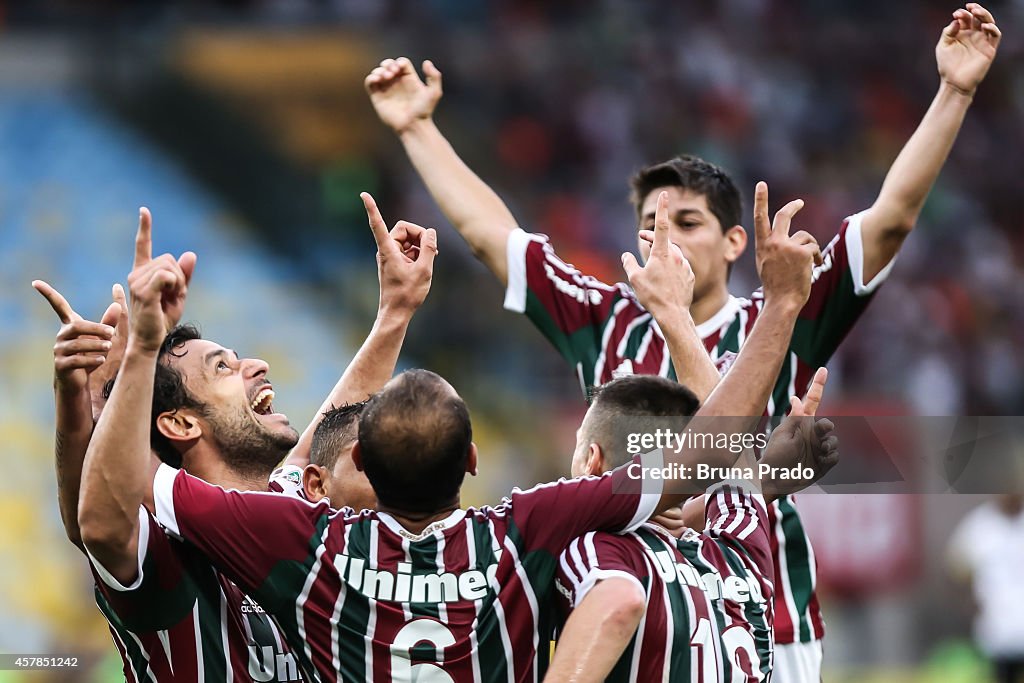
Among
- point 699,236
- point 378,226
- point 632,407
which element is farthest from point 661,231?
point 699,236

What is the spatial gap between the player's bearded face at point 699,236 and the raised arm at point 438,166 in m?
0.60

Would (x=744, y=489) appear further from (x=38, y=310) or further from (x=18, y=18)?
(x=18, y=18)

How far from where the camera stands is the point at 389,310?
158 inches

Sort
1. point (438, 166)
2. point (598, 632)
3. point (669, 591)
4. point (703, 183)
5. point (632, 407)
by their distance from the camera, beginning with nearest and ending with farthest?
point (598, 632)
point (669, 591)
point (632, 407)
point (703, 183)
point (438, 166)

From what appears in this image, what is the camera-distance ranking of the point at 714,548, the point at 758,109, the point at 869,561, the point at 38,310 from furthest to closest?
the point at 758,109 → the point at 38,310 → the point at 869,561 → the point at 714,548

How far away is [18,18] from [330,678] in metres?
11.8

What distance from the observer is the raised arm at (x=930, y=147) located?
4.27m

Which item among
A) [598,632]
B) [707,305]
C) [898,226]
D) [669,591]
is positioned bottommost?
[598,632]

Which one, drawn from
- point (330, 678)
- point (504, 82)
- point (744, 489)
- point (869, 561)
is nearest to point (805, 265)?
point (744, 489)

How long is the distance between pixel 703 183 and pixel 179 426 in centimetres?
212

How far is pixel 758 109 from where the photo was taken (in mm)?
14219

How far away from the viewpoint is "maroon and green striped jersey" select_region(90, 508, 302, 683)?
9.87 ft

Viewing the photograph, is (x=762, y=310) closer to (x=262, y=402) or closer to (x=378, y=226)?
(x=378, y=226)

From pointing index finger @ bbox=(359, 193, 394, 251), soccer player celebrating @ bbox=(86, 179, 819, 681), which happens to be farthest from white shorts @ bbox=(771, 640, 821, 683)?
pointing index finger @ bbox=(359, 193, 394, 251)
